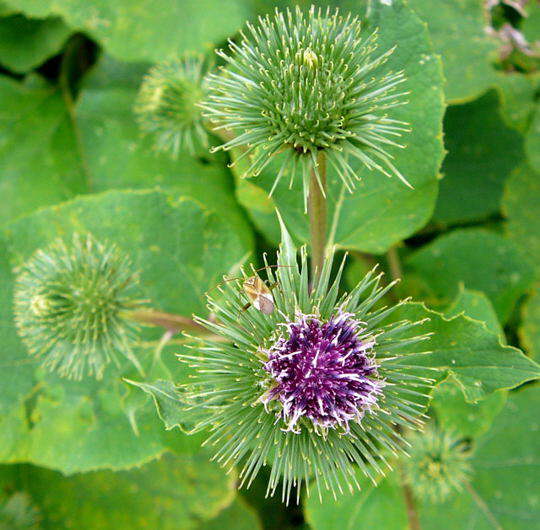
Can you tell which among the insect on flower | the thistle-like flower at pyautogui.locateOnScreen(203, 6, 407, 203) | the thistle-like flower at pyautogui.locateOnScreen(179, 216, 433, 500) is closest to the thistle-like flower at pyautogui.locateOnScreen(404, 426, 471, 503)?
the thistle-like flower at pyautogui.locateOnScreen(179, 216, 433, 500)

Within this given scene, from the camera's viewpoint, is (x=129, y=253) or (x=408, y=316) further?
(x=129, y=253)

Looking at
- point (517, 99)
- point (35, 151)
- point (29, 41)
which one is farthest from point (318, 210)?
point (29, 41)

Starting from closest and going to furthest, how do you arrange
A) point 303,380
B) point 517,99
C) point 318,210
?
point 303,380
point 318,210
point 517,99

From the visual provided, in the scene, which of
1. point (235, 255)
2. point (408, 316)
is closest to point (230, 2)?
point (235, 255)

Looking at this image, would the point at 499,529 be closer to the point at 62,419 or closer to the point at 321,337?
the point at 321,337

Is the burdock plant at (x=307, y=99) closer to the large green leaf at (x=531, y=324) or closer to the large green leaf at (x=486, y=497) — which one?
the large green leaf at (x=486, y=497)

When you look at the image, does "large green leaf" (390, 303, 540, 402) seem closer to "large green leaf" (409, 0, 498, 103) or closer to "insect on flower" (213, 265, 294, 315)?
"insect on flower" (213, 265, 294, 315)

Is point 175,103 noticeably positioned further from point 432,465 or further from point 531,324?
point 531,324

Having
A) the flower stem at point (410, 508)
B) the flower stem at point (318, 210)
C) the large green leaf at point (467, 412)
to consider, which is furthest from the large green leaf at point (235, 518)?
the flower stem at point (318, 210)
